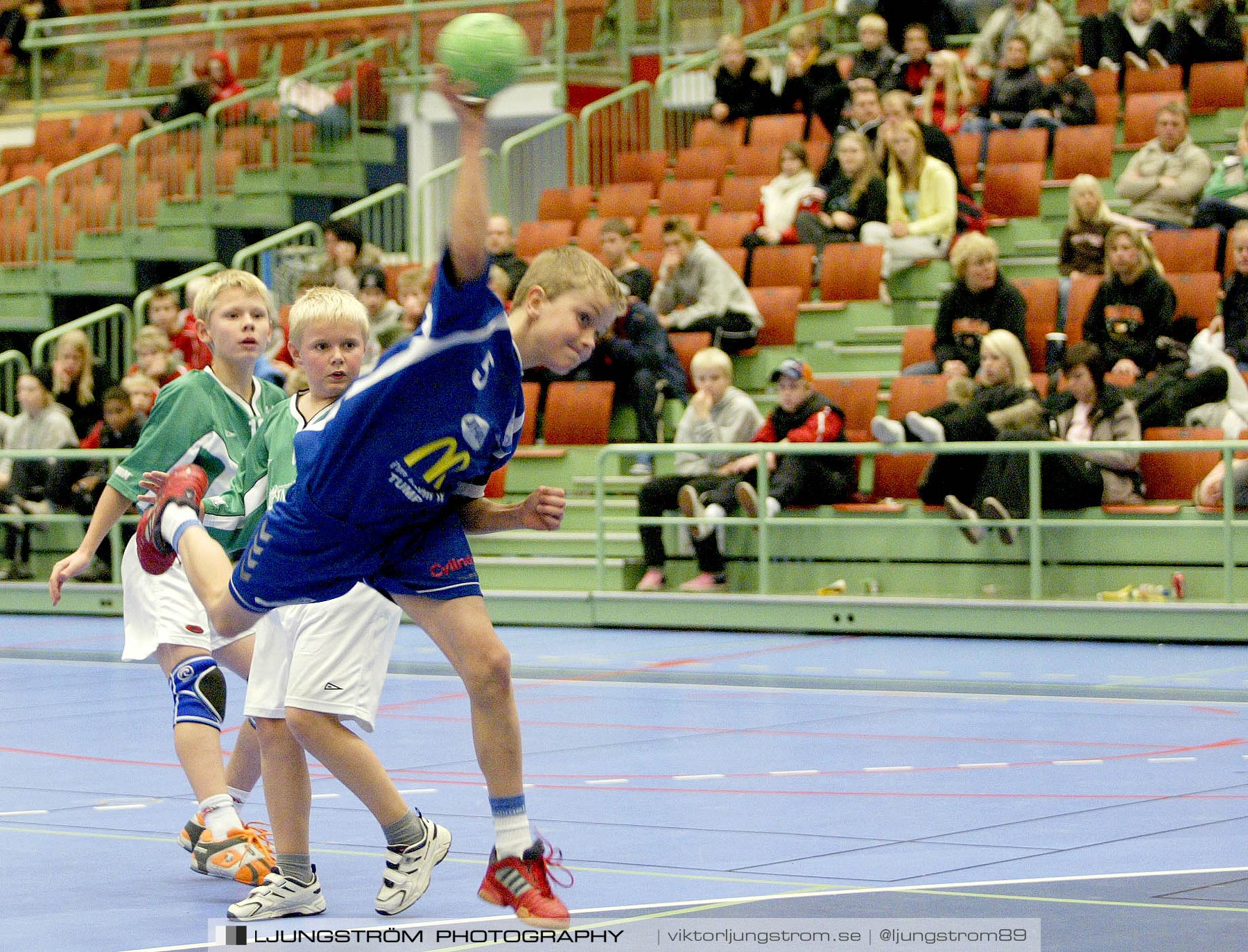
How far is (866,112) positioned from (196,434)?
10.4 metres

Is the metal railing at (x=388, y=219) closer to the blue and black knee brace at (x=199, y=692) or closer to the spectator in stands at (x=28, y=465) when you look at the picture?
the spectator in stands at (x=28, y=465)

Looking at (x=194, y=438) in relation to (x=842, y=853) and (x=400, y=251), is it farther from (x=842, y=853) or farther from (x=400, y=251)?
(x=400, y=251)

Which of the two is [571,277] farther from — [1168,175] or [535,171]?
[535,171]

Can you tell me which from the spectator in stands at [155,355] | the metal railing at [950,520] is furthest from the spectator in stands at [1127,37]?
the spectator in stands at [155,355]

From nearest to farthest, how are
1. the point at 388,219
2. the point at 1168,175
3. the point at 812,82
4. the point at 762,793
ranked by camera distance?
the point at 762,793, the point at 1168,175, the point at 812,82, the point at 388,219

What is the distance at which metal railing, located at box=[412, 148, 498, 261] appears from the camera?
59.5ft

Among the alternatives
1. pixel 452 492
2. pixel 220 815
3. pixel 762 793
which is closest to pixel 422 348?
pixel 452 492

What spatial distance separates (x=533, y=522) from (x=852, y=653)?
6574 millimetres

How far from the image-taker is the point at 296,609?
514 cm

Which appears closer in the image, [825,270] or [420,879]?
[420,879]

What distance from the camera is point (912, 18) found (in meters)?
16.9

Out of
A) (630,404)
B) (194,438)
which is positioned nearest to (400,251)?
(630,404)

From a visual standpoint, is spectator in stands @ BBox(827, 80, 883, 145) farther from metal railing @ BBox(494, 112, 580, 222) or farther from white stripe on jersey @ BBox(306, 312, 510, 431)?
white stripe on jersey @ BBox(306, 312, 510, 431)

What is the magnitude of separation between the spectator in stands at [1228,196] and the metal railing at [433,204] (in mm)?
Answer: 7028
